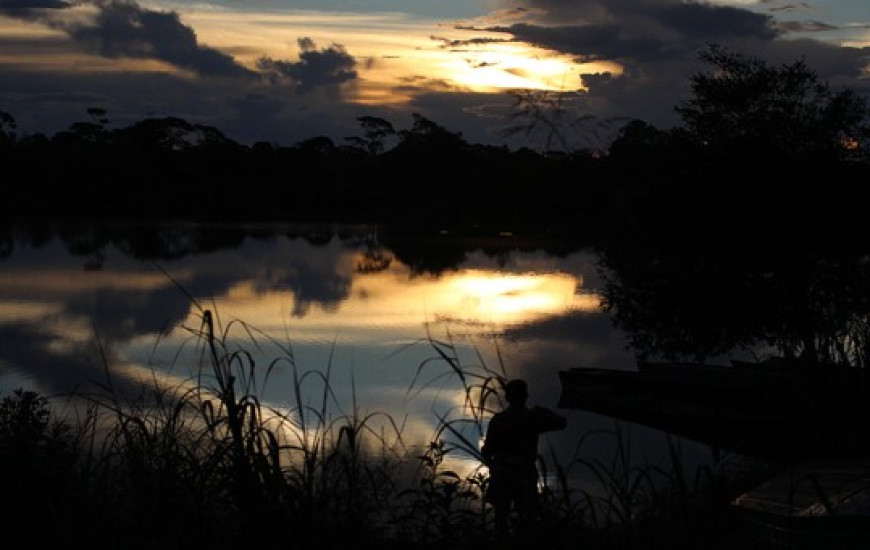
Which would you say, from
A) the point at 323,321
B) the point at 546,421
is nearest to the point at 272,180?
the point at 323,321

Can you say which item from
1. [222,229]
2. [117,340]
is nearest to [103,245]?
[222,229]

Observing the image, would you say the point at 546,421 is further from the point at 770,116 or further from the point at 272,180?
the point at 272,180

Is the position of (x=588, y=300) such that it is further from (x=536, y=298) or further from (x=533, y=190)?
(x=533, y=190)

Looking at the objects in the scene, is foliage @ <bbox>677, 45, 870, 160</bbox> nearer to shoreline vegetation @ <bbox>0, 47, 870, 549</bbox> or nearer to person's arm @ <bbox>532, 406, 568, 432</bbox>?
shoreline vegetation @ <bbox>0, 47, 870, 549</bbox>

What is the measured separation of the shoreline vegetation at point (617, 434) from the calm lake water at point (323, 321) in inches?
16.3

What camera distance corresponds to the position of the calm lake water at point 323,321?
17234 mm

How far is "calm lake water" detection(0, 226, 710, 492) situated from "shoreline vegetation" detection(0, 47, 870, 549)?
0.41 m

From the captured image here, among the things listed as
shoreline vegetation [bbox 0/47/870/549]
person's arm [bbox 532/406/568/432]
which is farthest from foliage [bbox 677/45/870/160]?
person's arm [bbox 532/406/568/432]

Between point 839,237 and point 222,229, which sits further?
point 222,229

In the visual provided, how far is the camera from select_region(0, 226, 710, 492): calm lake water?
17.2m

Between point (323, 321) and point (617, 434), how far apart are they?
27.8 m

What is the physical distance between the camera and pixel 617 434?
4215mm

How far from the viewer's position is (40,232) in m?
68.6

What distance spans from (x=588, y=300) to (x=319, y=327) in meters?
13.7
